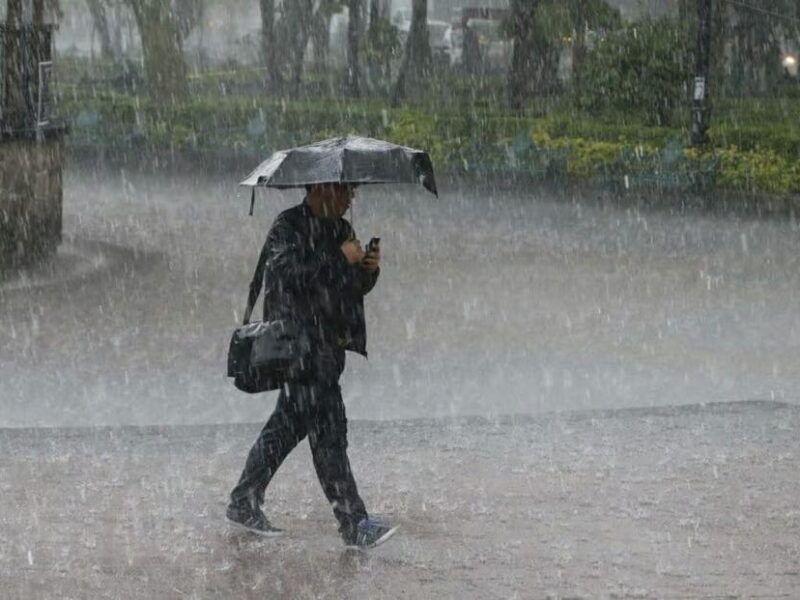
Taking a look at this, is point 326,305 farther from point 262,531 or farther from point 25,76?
point 25,76

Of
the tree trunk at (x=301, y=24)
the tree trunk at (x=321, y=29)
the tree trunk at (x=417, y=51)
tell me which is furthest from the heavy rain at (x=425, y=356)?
the tree trunk at (x=321, y=29)

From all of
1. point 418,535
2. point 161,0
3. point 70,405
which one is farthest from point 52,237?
point 161,0

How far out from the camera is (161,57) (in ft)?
122

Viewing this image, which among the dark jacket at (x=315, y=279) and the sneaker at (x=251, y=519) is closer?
the dark jacket at (x=315, y=279)

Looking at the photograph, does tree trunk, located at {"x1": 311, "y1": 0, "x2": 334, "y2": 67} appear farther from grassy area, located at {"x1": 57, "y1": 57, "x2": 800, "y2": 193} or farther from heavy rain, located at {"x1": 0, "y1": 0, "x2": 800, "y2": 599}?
heavy rain, located at {"x1": 0, "y1": 0, "x2": 800, "y2": 599}

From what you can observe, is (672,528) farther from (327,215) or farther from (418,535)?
(327,215)

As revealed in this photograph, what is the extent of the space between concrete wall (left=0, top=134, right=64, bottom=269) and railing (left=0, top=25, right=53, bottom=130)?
0.32 metres

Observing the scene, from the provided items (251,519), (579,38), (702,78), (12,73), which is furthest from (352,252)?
(579,38)

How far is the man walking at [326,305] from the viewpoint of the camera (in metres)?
6.68

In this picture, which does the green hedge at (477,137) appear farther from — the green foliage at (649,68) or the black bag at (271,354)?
the black bag at (271,354)

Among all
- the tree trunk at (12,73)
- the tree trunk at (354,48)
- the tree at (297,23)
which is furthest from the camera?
the tree at (297,23)

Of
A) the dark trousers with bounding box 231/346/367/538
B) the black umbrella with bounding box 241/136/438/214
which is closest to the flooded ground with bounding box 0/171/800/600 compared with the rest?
the dark trousers with bounding box 231/346/367/538

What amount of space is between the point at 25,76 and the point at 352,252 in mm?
11261

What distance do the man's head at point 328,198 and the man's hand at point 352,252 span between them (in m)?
A: 0.21
